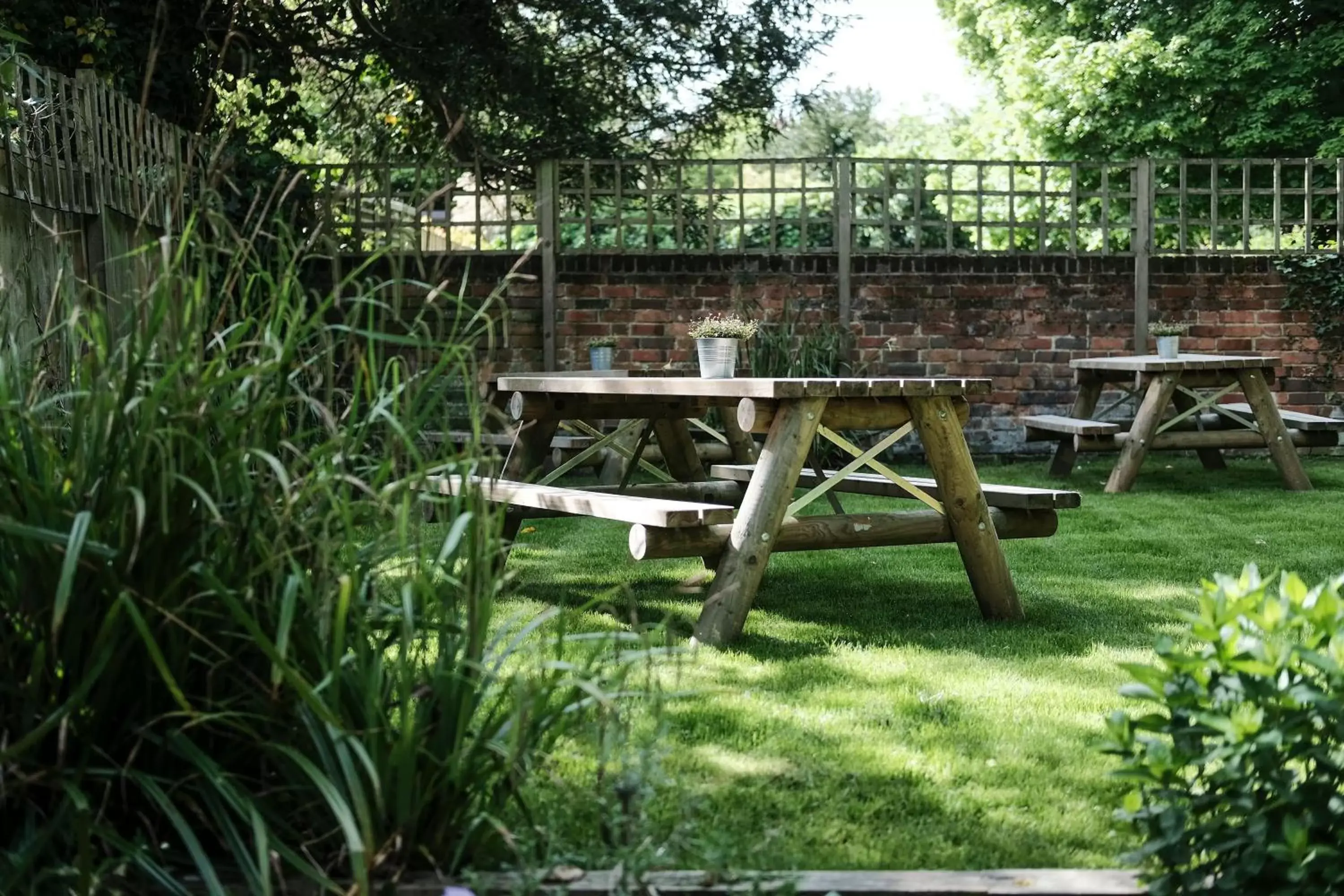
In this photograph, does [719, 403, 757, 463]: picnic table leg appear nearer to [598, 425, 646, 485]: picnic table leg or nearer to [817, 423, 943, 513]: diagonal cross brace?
[598, 425, 646, 485]: picnic table leg

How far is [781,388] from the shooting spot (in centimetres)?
371

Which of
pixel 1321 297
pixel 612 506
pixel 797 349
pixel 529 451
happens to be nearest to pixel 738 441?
pixel 529 451

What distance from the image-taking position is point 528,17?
9.24m

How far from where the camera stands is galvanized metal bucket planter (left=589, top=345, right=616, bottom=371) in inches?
263

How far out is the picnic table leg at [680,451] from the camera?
5406 millimetres

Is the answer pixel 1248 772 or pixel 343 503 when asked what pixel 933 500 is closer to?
pixel 1248 772

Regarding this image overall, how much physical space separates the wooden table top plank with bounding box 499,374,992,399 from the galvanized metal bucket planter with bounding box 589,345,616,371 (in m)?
2.13

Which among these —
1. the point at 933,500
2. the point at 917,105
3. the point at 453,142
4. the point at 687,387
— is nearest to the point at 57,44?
the point at 453,142

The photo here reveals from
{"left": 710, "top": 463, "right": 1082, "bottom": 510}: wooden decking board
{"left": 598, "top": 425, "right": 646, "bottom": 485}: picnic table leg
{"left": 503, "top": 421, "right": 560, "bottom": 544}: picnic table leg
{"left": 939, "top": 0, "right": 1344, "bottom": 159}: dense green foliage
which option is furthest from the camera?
{"left": 939, "top": 0, "right": 1344, "bottom": 159}: dense green foliage

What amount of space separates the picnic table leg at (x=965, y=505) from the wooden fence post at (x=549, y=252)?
15.7 feet

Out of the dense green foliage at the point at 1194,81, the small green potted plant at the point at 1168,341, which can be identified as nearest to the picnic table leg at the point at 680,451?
the small green potted plant at the point at 1168,341

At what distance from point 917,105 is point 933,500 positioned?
156 ft

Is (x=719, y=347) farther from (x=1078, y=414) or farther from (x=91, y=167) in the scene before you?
(x=1078, y=414)

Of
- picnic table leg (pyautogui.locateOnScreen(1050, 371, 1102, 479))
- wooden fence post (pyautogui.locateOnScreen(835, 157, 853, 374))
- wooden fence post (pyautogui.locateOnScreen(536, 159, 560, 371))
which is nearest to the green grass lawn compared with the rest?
picnic table leg (pyautogui.locateOnScreen(1050, 371, 1102, 479))
